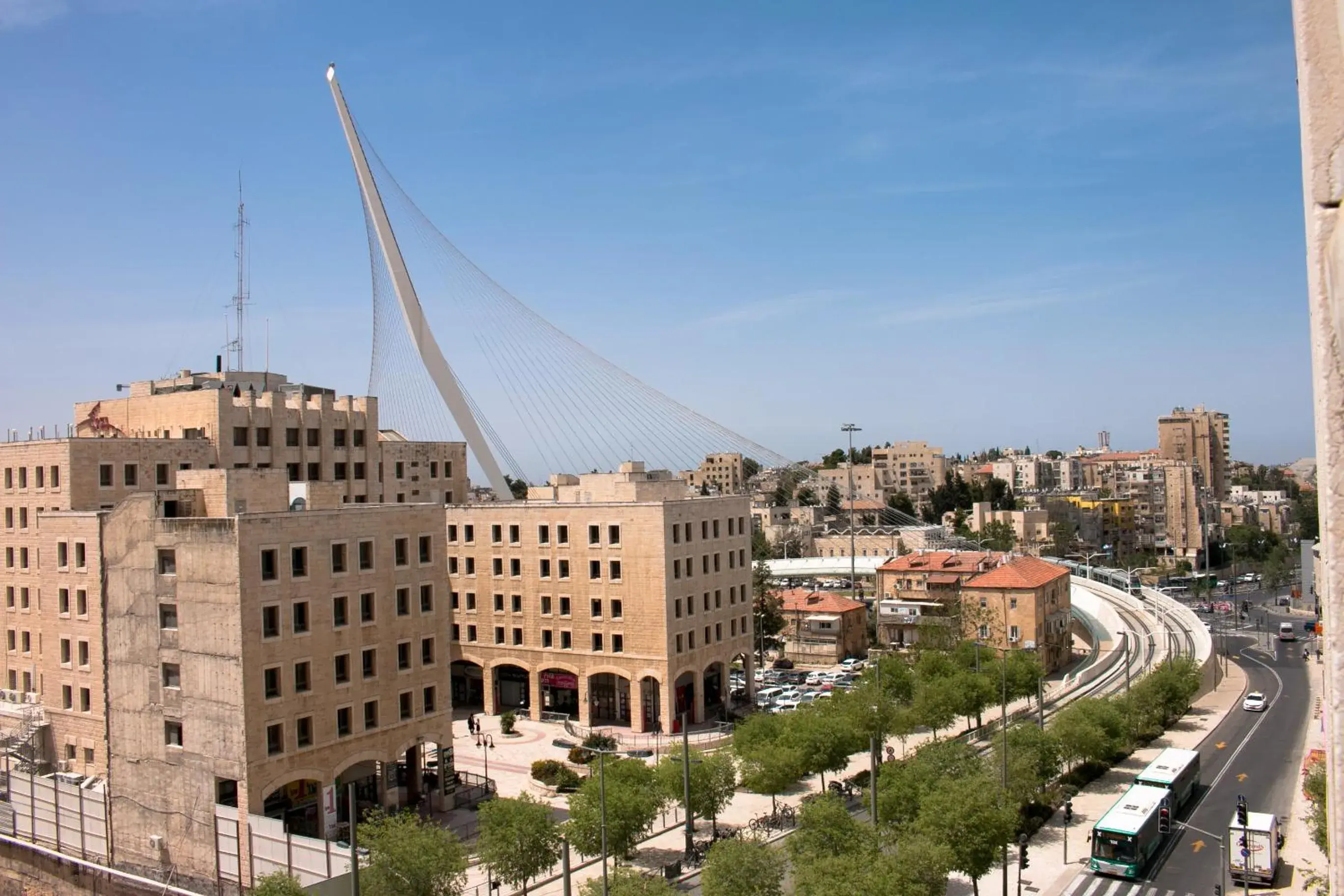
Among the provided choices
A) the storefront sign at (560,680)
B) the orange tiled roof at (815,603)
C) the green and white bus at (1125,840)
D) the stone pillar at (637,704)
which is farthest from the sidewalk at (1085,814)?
the storefront sign at (560,680)

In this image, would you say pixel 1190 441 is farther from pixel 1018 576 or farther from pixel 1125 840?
pixel 1125 840

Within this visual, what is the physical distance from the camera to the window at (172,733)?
115ft

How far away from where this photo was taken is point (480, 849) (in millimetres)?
30422

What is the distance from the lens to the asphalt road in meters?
33.7

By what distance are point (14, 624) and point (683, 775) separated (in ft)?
101

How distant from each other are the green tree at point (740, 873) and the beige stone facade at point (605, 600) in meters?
26.3

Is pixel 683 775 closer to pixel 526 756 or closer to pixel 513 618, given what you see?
pixel 526 756

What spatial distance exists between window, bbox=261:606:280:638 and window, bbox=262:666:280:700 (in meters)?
1.08

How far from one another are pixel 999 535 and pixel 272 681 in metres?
104

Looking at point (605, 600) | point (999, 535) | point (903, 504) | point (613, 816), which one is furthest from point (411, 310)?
point (903, 504)

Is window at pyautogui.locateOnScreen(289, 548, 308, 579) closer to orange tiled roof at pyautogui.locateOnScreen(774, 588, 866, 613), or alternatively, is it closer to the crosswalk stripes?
the crosswalk stripes

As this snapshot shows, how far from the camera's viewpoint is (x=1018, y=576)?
6725 cm

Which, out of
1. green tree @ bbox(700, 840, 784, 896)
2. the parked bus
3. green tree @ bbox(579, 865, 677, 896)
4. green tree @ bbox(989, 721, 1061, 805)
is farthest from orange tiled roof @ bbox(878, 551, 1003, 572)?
green tree @ bbox(579, 865, 677, 896)

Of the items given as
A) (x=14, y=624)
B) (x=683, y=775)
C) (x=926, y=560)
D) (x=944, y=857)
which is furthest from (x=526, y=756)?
(x=926, y=560)
